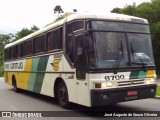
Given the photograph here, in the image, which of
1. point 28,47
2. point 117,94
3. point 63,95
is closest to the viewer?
point 117,94

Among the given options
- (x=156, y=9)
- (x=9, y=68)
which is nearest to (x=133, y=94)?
(x=9, y=68)

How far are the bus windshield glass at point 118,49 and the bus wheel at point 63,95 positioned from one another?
95.8 inches

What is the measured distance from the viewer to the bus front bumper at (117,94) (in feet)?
30.4

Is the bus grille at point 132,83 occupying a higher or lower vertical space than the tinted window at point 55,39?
lower

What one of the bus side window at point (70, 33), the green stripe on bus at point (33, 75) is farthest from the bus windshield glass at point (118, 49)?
the green stripe on bus at point (33, 75)

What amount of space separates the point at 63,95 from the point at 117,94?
276 cm

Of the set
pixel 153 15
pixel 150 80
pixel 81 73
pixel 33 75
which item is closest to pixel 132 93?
pixel 150 80

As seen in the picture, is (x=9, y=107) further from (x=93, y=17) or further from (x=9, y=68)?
(x=9, y=68)

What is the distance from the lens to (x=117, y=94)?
952 cm

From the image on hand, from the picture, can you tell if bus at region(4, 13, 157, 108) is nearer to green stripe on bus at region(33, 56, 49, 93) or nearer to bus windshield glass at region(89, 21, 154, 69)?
bus windshield glass at region(89, 21, 154, 69)

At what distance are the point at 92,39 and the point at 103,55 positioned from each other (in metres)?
0.57

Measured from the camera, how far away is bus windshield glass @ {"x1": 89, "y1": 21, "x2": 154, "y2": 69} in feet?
31.2

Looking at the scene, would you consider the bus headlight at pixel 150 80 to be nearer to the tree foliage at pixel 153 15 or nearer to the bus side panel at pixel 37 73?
the bus side panel at pixel 37 73

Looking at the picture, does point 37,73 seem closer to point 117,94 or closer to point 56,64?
point 56,64
